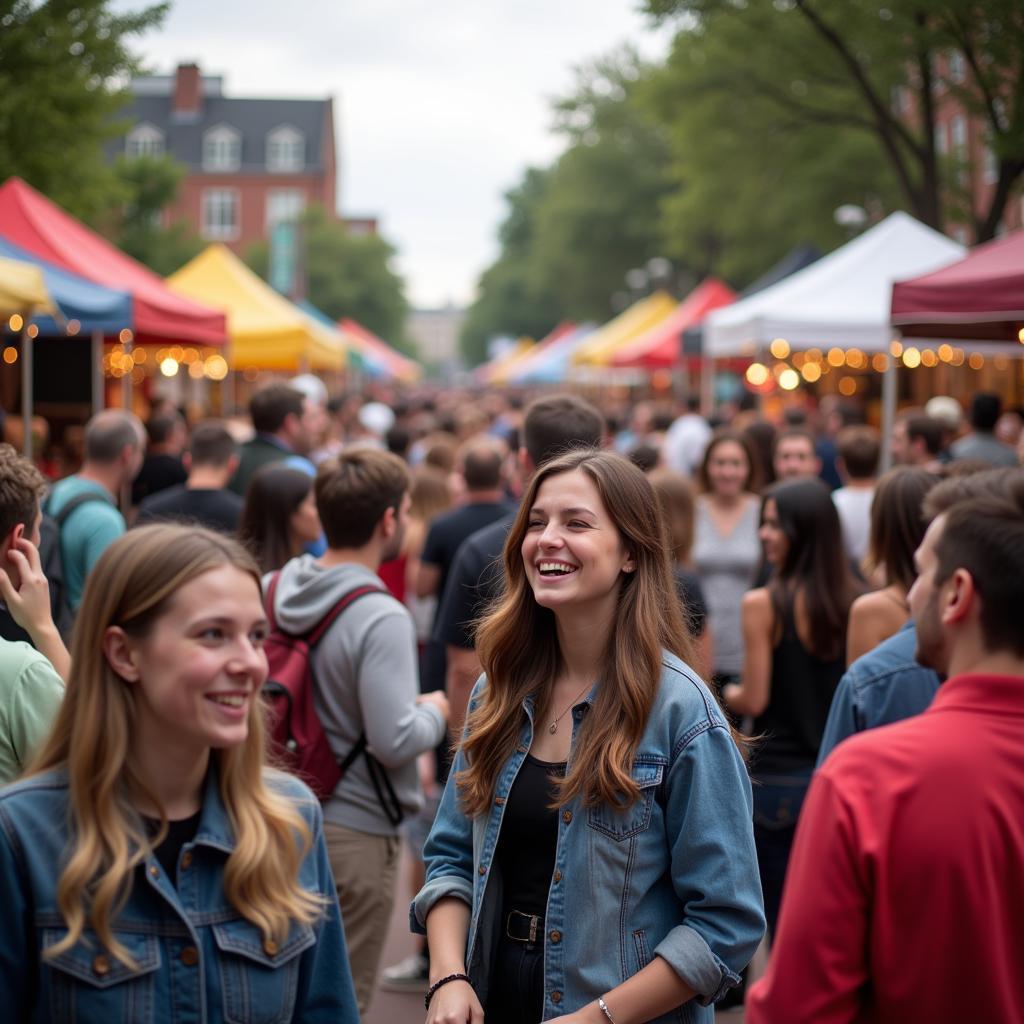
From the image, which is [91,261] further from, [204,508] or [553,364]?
[553,364]

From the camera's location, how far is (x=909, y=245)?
14359mm

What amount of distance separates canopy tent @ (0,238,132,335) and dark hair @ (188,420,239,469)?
3786 millimetres

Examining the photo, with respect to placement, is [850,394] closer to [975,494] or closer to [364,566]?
[364,566]

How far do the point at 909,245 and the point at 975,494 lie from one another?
12.9 metres

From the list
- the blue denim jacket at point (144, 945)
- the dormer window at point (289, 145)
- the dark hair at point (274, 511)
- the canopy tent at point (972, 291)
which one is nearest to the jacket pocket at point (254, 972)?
the blue denim jacket at point (144, 945)

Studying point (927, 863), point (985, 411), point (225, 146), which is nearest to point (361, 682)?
point (927, 863)

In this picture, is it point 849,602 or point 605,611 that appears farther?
point 849,602

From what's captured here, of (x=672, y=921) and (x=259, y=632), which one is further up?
(x=259, y=632)

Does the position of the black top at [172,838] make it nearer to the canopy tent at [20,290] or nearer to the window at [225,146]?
the canopy tent at [20,290]

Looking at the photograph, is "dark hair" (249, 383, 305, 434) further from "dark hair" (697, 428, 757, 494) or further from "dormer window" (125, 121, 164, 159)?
"dormer window" (125, 121, 164, 159)

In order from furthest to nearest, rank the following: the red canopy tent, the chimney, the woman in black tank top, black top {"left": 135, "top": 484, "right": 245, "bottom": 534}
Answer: the chimney → the red canopy tent → black top {"left": 135, "top": 484, "right": 245, "bottom": 534} → the woman in black tank top

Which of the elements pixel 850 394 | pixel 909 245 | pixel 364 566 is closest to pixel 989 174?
pixel 850 394

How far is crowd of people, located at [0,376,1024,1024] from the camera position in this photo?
198 cm

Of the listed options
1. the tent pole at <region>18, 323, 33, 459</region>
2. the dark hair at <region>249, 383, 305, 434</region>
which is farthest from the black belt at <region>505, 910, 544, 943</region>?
the tent pole at <region>18, 323, 33, 459</region>
